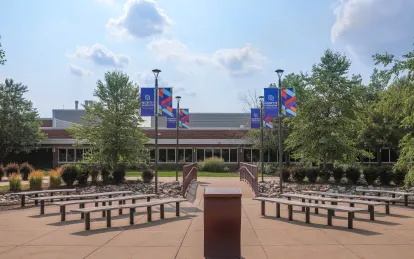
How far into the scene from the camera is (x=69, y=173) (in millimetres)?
19453

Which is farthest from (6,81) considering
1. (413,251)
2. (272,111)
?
(413,251)

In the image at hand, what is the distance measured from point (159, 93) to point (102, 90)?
7.97m

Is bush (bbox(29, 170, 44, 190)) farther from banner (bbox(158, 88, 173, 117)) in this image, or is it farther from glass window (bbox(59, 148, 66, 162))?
glass window (bbox(59, 148, 66, 162))

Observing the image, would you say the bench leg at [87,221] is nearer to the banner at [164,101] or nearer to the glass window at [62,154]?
the banner at [164,101]

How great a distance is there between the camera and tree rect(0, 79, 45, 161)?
40.7m

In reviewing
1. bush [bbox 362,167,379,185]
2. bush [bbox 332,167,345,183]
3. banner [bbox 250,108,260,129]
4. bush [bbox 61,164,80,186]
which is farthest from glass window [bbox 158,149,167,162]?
bush [bbox 362,167,379,185]

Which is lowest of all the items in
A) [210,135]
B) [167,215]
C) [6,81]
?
[167,215]

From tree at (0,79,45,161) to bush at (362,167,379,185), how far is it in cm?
3391

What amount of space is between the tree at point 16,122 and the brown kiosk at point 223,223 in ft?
129

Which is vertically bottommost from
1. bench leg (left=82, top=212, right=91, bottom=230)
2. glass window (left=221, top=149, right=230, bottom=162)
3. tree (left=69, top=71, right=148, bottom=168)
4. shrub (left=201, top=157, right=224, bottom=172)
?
shrub (left=201, top=157, right=224, bottom=172)

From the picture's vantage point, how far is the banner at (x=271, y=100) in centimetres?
1700

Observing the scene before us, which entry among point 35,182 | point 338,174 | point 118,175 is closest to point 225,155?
point 338,174

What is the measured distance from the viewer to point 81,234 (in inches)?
325

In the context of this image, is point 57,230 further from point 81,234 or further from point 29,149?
point 29,149
